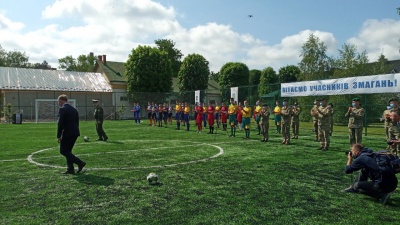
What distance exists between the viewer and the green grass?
5543mm

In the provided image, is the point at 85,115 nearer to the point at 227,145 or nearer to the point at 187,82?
the point at 187,82

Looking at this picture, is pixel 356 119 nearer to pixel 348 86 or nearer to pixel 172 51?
pixel 348 86

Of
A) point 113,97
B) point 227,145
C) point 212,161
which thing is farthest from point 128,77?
point 212,161

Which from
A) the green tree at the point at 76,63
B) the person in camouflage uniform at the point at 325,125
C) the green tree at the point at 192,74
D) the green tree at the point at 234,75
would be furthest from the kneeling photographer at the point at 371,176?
the green tree at the point at 76,63

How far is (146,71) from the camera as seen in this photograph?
160ft

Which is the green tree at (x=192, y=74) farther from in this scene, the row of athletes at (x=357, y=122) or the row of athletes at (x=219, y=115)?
the row of athletes at (x=357, y=122)

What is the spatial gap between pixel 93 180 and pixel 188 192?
2.61 m

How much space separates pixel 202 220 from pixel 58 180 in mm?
4506

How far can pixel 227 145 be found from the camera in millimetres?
14969

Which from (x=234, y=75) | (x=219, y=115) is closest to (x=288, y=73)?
(x=234, y=75)

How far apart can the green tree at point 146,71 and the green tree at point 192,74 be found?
5229mm

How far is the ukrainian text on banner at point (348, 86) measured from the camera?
16562 millimetres

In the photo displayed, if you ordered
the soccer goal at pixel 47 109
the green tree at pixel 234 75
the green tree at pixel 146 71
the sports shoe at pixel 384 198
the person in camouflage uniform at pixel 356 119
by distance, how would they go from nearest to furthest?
the sports shoe at pixel 384 198
the person in camouflage uniform at pixel 356 119
the soccer goal at pixel 47 109
the green tree at pixel 146 71
the green tree at pixel 234 75

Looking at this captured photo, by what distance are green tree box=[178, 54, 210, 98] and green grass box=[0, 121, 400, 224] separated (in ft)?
143
